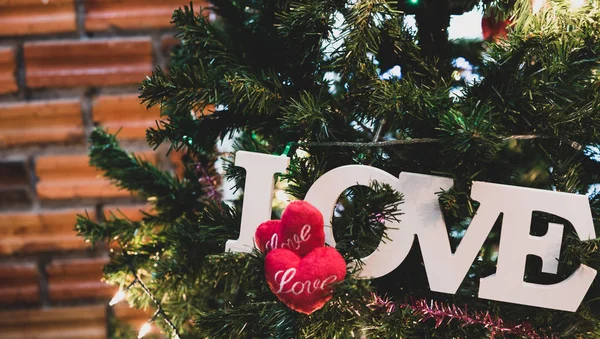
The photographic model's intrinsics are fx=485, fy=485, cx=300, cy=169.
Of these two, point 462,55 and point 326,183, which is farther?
point 462,55

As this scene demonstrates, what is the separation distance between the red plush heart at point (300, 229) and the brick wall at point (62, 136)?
1.83ft

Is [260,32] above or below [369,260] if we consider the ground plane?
above

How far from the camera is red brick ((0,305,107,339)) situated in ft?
2.93

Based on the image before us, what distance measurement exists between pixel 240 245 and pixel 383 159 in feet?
0.57

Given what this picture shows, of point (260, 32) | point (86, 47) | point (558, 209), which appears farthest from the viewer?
point (86, 47)

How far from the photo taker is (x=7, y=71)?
0.86 m

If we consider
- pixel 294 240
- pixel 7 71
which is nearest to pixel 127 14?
pixel 7 71

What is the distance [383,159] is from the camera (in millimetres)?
515

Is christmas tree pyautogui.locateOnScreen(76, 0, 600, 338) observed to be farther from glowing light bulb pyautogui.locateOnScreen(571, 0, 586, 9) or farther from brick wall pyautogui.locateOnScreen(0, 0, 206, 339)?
brick wall pyautogui.locateOnScreen(0, 0, 206, 339)

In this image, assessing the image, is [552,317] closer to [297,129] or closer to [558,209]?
[558,209]

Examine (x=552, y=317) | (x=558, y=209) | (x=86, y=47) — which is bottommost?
(x=552, y=317)

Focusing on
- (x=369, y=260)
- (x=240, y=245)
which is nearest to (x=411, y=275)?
(x=369, y=260)

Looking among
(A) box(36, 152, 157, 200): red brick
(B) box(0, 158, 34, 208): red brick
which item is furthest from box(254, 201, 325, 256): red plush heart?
(B) box(0, 158, 34, 208): red brick

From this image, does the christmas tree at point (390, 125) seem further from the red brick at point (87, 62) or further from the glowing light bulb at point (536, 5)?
the red brick at point (87, 62)
